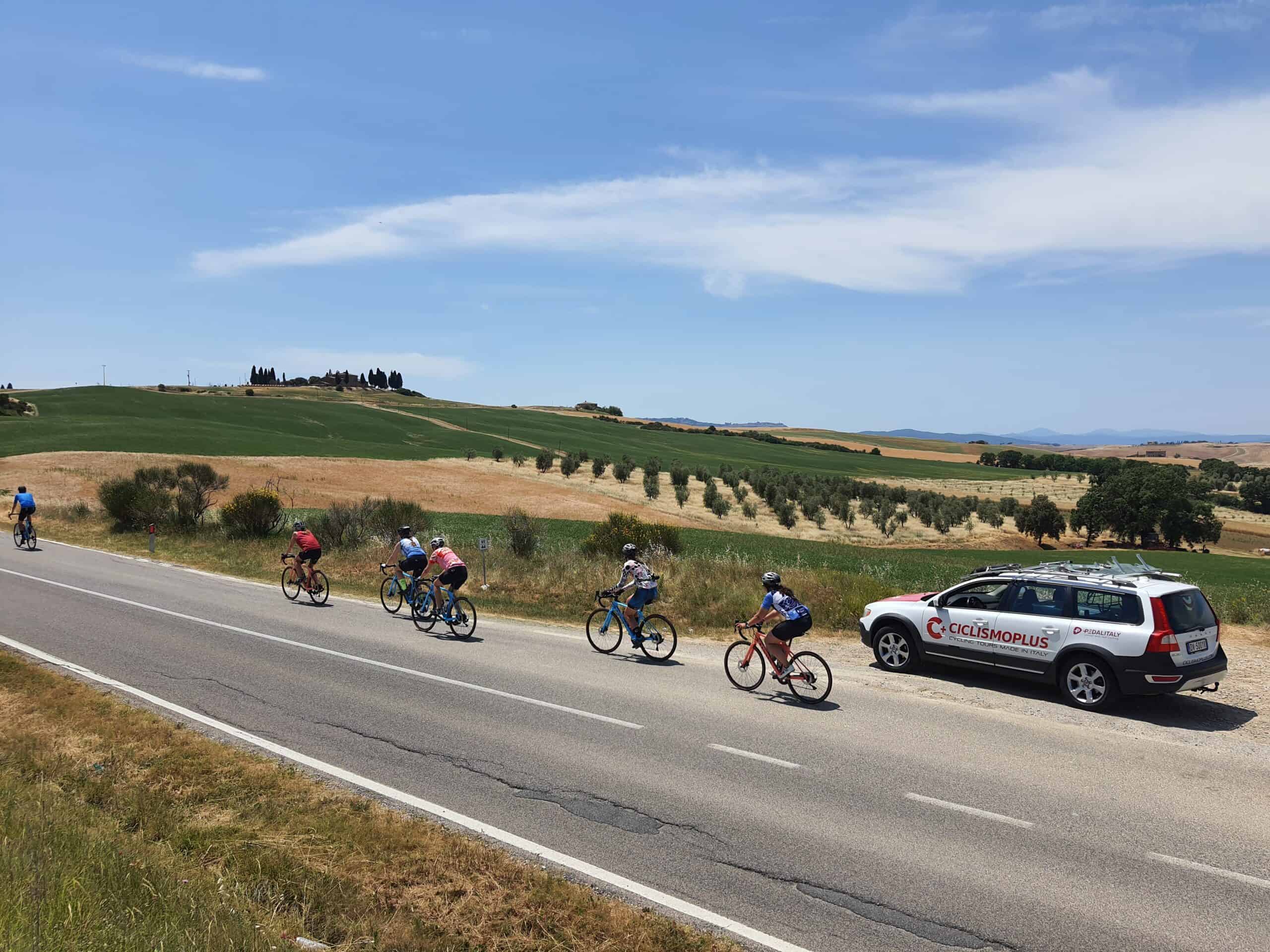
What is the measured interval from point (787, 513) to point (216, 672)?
5235 cm

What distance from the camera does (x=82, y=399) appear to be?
10888 centimetres

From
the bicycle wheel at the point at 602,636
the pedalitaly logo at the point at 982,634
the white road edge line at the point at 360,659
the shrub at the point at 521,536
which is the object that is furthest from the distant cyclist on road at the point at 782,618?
the shrub at the point at 521,536

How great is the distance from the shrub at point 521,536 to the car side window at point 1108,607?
17.6 meters

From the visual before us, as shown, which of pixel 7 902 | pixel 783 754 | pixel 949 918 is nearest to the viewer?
pixel 7 902

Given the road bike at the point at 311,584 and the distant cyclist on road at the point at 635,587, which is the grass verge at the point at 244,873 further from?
the road bike at the point at 311,584

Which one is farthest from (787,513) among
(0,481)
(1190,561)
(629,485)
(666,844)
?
(666,844)

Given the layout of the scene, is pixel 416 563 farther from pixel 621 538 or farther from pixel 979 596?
pixel 621 538

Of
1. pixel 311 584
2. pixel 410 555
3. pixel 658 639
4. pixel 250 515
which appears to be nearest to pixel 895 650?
pixel 658 639

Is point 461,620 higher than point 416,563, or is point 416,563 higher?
point 416,563

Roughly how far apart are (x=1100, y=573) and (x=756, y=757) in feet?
20.4

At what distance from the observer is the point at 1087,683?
36.7 ft

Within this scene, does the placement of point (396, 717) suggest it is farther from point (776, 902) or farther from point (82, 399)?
point (82, 399)

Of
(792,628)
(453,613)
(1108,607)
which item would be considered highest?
(1108,607)

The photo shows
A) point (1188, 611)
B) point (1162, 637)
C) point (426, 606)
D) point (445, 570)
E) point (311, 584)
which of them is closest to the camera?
point (1162, 637)
